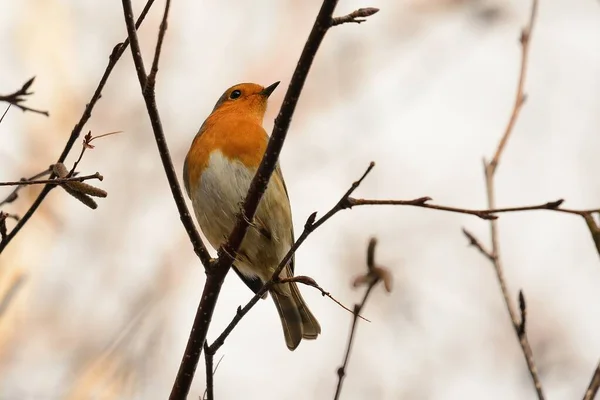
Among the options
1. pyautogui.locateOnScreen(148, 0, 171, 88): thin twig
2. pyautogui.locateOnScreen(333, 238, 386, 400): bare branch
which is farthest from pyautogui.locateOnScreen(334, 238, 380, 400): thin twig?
pyautogui.locateOnScreen(148, 0, 171, 88): thin twig

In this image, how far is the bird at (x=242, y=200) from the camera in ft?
14.2

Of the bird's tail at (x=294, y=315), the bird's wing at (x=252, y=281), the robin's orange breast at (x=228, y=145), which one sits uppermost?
the robin's orange breast at (x=228, y=145)

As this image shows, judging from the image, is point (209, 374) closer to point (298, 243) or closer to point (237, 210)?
point (298, 243)

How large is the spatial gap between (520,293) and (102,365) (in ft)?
12.4

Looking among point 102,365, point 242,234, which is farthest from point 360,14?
point 102,365

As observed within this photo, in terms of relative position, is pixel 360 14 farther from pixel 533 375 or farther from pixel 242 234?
pixel 533 375

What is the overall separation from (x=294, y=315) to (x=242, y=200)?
1011mm

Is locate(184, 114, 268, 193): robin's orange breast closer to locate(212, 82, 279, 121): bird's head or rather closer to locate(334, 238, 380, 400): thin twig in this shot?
locate(212, 82, 279, 121): bird's head

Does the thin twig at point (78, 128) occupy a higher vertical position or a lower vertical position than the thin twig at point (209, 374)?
higher

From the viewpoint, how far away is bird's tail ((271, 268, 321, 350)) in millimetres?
4664

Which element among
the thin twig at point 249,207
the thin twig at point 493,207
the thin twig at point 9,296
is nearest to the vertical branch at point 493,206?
the thin twig at point 493,207

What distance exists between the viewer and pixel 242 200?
162 inches

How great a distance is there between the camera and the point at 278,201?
4391 mm

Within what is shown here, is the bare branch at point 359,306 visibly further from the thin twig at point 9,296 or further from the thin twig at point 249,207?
the thin twig at point 9,296
